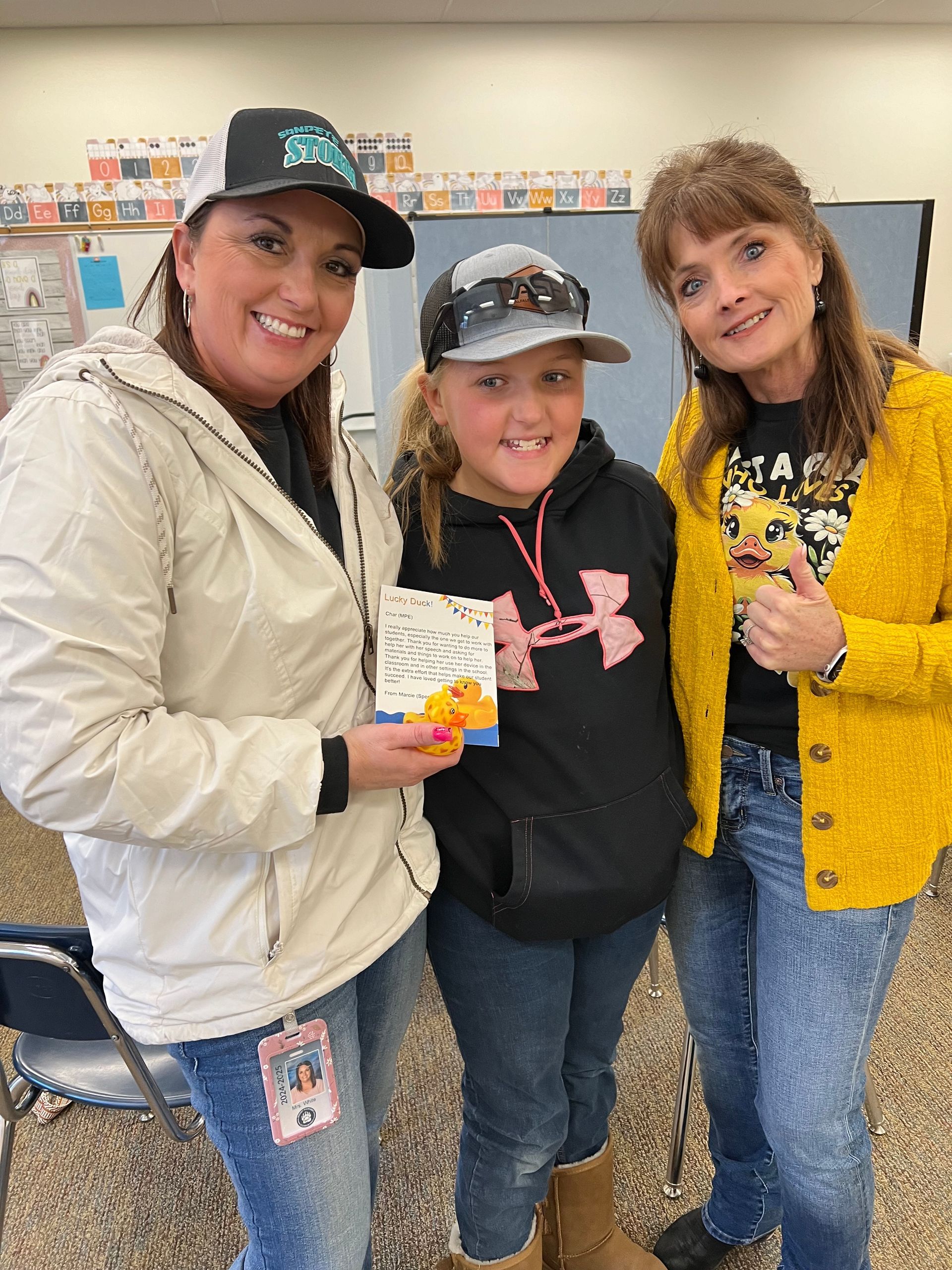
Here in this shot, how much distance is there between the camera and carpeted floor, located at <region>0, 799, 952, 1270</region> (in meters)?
1.66

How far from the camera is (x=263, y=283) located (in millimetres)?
933

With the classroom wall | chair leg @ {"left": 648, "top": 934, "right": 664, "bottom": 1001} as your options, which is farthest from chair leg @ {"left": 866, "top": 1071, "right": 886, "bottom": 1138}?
the classroom wall

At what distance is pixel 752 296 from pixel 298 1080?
111 centimetres

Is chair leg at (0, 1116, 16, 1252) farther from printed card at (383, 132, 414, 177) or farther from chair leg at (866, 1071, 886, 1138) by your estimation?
printed card at (383, 132, 414, 177)

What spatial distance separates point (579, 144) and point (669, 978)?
364 centimetres

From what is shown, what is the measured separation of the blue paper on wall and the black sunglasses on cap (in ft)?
11.4

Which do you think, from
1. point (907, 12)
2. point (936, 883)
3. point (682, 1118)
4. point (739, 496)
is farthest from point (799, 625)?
point (907, 12)

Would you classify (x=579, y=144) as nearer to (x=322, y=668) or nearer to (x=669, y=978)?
(x=669, y=978)

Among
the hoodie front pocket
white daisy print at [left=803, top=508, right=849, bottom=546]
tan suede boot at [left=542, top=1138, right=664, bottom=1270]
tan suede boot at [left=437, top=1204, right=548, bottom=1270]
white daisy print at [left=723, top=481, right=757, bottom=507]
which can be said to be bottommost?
tan suede boot at [left=542, top=1138, right=664, bottom=1270]

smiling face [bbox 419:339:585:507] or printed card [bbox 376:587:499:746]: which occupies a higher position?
smiling face [bbox 419:339:585:507]

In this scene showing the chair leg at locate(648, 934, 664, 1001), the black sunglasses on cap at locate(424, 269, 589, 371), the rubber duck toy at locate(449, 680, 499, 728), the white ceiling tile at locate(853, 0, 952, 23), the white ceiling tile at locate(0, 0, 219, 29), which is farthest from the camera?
the white ceiling tile at locate(853, 0, 952, 23)

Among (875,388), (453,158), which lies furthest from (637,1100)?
(453,158)

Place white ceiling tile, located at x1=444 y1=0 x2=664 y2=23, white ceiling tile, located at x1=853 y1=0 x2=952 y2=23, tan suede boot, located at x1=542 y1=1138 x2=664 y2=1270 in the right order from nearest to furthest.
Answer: tan suede boot, located at x1=542 y1=1138 x2=664 y2=1270 → white ceiling tile, located at x1=444 y1=0 x2=664 y2=23 → white ceiling tile, located at x1=853 y1=0 x2=952 y2=23

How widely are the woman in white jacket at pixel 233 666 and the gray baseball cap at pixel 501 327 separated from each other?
12cm
